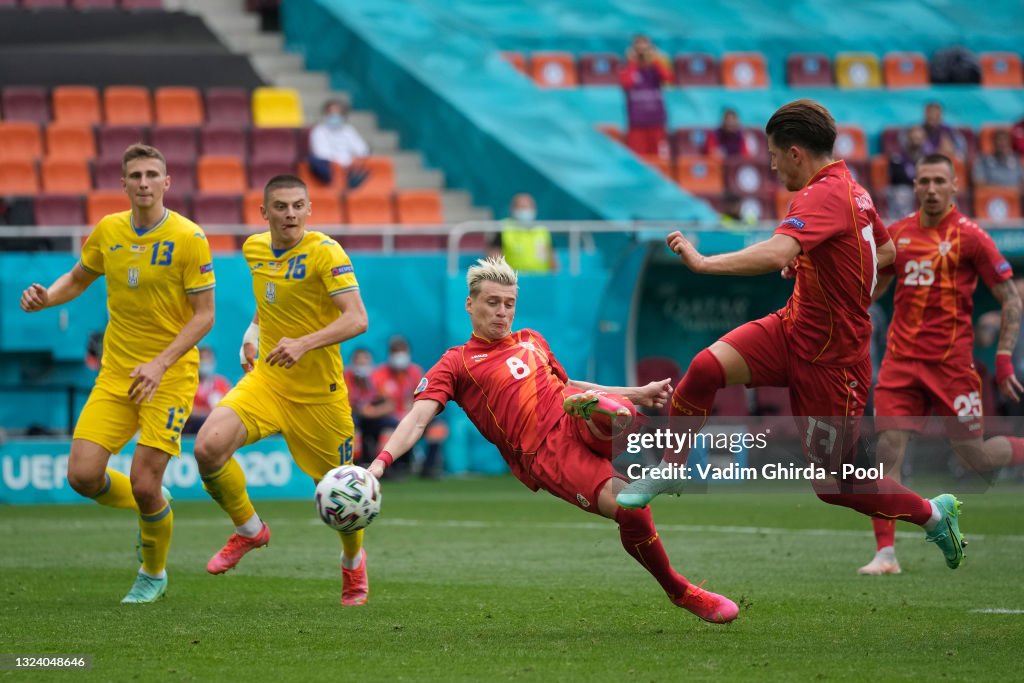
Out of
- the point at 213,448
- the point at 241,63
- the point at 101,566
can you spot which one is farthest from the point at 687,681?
the point at 241,63

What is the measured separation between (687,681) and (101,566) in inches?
232

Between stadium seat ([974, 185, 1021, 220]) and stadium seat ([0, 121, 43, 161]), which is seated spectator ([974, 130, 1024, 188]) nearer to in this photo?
stadium seat ([974, 185, 1021, 220])

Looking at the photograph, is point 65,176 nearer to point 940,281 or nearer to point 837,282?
point 940,281

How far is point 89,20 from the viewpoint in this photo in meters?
25.3

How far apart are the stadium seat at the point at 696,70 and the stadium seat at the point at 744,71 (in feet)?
0.78

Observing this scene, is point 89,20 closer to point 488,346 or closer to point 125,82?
point 125,82

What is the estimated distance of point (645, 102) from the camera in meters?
24.8

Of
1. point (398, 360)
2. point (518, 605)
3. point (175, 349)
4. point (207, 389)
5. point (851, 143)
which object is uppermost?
point (175, 349)

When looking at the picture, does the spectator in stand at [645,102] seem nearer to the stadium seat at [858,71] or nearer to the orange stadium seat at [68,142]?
the stadium seat at [858,71]

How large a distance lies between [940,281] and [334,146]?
13.3 metres

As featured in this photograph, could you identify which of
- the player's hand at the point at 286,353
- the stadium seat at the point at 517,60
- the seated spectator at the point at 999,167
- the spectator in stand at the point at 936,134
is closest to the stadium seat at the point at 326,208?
the stadium seat at the point at 517,60

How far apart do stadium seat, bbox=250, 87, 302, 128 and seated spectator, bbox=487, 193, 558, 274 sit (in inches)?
197

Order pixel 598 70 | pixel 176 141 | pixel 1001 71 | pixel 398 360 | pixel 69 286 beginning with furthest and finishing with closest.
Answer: pixel 1001 71, pixel 598 70, pixel 176 141, pixel 398 360, pixel 69 286

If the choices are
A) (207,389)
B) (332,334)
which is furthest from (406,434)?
(207,389)
